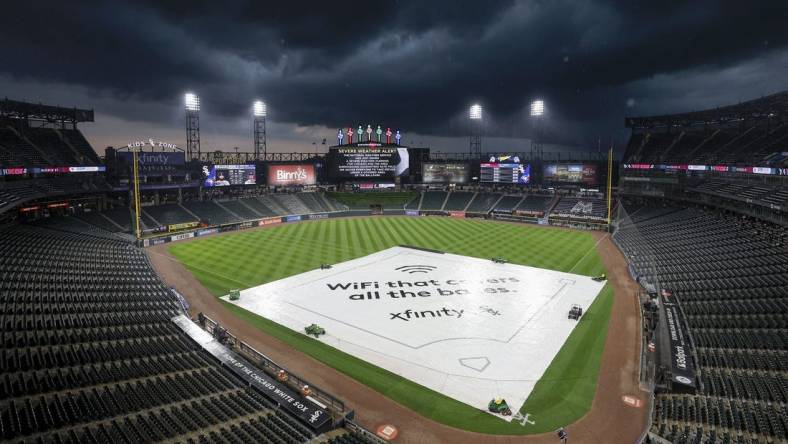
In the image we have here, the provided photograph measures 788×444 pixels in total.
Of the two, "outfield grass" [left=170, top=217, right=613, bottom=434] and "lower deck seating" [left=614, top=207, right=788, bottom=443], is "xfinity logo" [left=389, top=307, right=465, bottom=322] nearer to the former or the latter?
"outfield grass" [left=170, top=217, right=613, bottom=434]

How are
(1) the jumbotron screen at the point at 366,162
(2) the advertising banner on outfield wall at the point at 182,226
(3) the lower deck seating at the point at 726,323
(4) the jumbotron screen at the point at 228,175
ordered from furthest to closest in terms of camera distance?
(1) the jumbotron screen at the point at 366,162 → (4) the jumbotron screen at the point at 228,175 → (2) the advertising banner on outfield wall at the point at 182,226 → (3) the lower deck seating at the point at 726,323

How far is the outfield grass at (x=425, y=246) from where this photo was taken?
19094mm

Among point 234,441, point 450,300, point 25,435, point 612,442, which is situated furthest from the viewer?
point 450,300

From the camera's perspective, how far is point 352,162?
83938 millimetres

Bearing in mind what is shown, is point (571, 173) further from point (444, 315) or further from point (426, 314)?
point (426, 314)

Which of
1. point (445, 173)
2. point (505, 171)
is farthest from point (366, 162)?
point (505, 171)

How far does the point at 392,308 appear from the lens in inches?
1227

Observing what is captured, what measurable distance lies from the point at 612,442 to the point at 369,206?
7284 cm

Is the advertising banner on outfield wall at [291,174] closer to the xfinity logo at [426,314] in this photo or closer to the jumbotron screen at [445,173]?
the jumbotron screen at [445,173]

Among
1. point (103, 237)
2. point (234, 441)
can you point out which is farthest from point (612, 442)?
point (103, 237)

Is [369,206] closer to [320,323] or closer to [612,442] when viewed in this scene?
[320,323]

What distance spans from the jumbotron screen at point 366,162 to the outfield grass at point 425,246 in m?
12.0

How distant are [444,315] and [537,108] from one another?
224 feet

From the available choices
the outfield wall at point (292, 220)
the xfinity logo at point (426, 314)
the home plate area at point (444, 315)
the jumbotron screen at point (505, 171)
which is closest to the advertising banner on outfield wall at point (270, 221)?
the outfield wall at point (292, 220)
